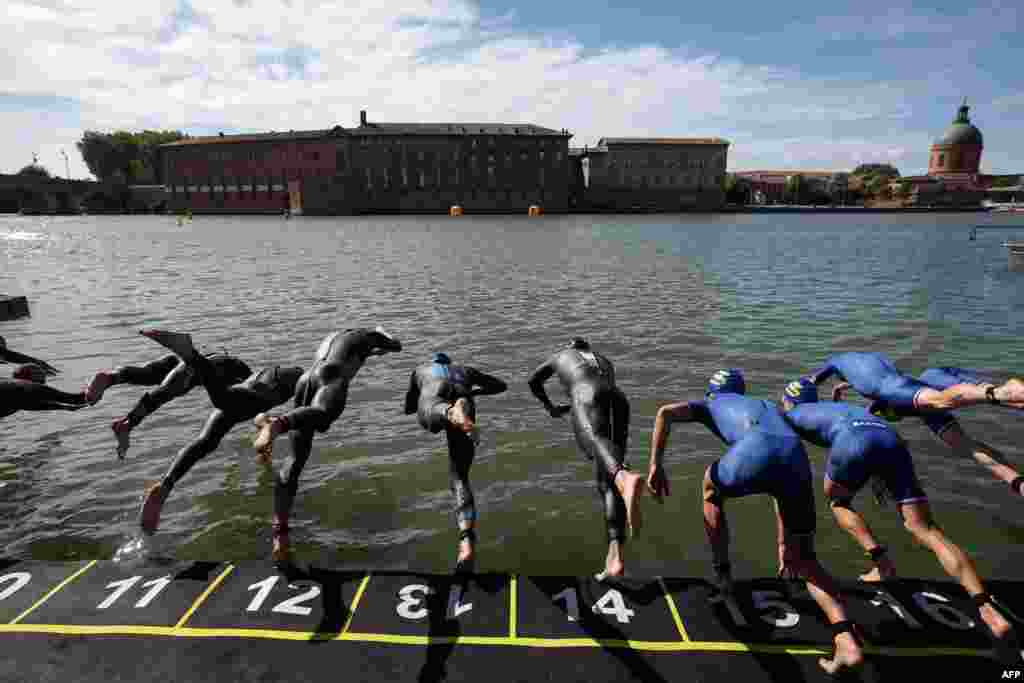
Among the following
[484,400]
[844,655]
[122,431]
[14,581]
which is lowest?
[484,400]

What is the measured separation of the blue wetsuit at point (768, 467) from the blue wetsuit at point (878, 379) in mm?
2055

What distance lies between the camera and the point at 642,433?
33.2 feet

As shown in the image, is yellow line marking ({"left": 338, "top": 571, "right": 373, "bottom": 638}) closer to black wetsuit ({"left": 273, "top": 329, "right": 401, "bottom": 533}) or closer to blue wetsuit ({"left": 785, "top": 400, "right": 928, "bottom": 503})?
black wetsuit ({"left": 273, "top": 329, "right": 401, "bottom": 533})

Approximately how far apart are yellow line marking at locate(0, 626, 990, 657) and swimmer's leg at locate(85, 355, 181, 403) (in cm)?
322

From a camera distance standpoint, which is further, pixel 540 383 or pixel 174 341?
pixel 540 383

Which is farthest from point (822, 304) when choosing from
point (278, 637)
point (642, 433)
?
point (278, 637)

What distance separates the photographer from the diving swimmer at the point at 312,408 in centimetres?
544

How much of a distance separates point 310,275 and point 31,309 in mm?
12419

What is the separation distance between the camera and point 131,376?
792 centimetres

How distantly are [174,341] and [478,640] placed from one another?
4.39 meters

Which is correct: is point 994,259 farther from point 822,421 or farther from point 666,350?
point 822,421

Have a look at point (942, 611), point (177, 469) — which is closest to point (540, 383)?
point (177, 469)

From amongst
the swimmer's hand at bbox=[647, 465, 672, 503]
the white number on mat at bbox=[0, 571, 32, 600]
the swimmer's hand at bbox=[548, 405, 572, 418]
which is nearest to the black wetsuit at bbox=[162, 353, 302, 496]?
the white number on mat at bbox=[0, 571, 32, 600]

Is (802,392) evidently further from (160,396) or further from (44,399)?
(44,399)
